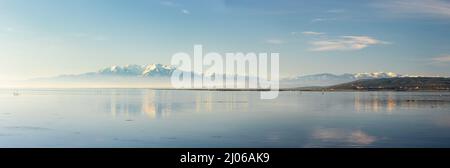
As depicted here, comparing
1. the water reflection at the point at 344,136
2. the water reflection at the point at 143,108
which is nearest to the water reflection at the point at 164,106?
the water reflection at the point at 143,108

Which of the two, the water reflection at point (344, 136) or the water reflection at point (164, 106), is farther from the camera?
the water reflection at point (164, 106)

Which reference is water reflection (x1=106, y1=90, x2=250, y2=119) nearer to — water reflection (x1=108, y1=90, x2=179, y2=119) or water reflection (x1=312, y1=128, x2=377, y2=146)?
water reflection (x1=108, y1=90, x2=179, y2=119)

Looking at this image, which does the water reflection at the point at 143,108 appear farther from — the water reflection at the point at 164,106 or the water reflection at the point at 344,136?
the water reflection at the point at 344,136

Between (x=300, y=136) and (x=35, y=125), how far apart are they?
23.0 meters

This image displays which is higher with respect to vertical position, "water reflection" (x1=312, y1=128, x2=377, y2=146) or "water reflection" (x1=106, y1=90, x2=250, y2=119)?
"water reflection" (x1=312, y1=128, x2=377, y2=146)

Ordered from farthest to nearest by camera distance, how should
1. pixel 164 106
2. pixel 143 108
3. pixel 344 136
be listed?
1. pixel 164 106
2. pixel 143 108
3. pixel 344 136

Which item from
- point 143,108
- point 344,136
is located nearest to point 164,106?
point 143,108

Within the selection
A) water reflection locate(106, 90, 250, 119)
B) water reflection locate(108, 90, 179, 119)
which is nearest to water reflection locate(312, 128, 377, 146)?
water reflection locate(106, 90, 250, 119)

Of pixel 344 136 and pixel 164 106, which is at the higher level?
pixel 344 136

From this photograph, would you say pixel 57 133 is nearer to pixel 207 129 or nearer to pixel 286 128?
pixel 207 129

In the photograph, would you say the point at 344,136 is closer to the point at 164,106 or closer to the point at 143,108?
the point at 143,108

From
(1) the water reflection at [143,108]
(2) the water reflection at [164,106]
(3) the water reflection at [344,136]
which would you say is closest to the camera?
(3) the water reflection at [344,136]

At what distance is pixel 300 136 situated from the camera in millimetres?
30062
